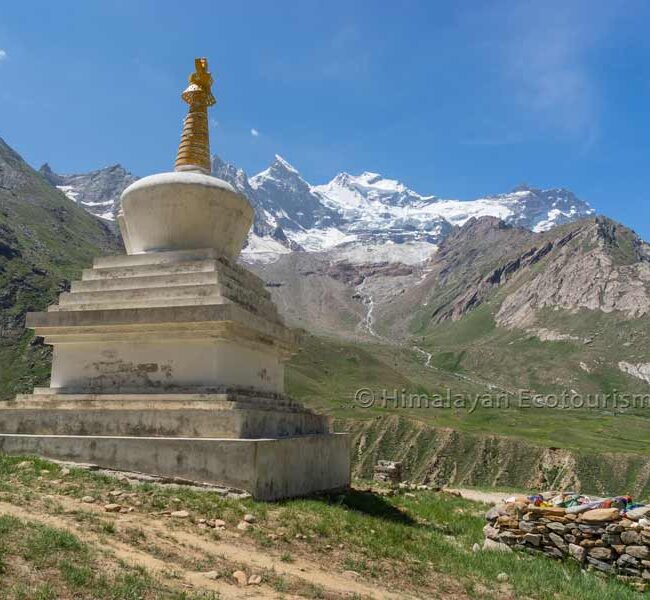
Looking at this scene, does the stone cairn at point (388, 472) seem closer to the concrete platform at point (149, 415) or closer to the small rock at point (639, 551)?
the concrete platform at point (149, 415)

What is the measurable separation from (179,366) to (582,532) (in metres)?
7.74

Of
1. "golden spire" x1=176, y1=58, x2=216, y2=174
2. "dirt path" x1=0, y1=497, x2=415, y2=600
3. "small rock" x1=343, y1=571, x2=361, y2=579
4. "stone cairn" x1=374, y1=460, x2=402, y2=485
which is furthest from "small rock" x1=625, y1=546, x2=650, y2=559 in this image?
"stone cairn" x1=374, y1=460, x2=402, y2=485

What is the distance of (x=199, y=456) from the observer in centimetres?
1126

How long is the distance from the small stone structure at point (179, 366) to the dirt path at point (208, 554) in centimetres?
246

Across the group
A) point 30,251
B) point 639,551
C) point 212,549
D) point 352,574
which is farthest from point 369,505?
point 30,251

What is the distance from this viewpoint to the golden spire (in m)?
16.2

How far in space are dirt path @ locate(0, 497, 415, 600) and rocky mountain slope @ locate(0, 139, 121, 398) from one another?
60428mm

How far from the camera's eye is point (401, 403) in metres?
86.8

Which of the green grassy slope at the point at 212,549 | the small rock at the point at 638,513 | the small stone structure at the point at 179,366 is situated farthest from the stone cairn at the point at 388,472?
the small rock at the point at 638,513

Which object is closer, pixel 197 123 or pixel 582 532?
pixel 582 532

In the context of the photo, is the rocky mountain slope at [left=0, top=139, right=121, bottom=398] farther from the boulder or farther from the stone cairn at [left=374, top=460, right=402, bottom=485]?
the boulder

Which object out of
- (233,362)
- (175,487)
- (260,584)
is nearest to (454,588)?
(260,584)

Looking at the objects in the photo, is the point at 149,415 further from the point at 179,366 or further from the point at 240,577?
the point at 240,577

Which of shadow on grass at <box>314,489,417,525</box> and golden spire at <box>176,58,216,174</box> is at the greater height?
golden spire at <box>176,58,216,174</box>
